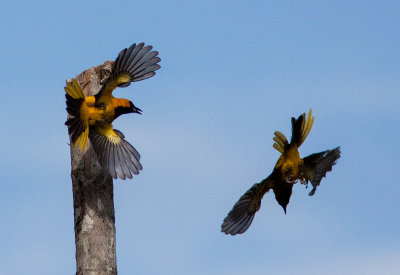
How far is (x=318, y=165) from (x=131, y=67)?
1976 mm

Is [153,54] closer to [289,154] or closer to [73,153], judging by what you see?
[73,153]

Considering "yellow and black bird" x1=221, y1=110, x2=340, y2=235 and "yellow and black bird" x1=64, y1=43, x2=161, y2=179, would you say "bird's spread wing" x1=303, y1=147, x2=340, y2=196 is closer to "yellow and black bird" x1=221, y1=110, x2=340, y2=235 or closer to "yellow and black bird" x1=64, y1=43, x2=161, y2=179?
"yellow and black bird" x1=221, y1=110, x2=340, y2=235

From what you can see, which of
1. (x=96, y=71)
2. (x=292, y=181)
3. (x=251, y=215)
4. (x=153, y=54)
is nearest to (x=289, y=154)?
(x=292, y=181)

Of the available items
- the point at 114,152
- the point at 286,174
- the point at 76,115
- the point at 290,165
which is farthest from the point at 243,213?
the point at 76,115

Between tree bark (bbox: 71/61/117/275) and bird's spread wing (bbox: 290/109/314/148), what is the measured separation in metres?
1.63

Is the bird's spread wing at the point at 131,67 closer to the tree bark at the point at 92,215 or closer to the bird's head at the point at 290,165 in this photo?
the tree bark at the point at 92,215

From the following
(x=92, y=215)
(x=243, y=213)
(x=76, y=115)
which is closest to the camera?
(x=92, y=215)

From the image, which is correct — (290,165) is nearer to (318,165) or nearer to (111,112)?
(318,165)

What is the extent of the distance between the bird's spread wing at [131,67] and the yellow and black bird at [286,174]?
126cm

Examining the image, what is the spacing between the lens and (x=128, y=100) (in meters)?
5.48

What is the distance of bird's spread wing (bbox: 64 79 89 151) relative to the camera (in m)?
5.02

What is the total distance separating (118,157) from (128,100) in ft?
1.76

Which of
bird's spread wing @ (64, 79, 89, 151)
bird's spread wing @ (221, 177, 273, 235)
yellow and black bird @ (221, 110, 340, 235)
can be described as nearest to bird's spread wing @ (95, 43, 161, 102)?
bird's spread wing @ (64, 79, 89, 151)

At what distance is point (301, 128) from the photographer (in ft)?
18.2
